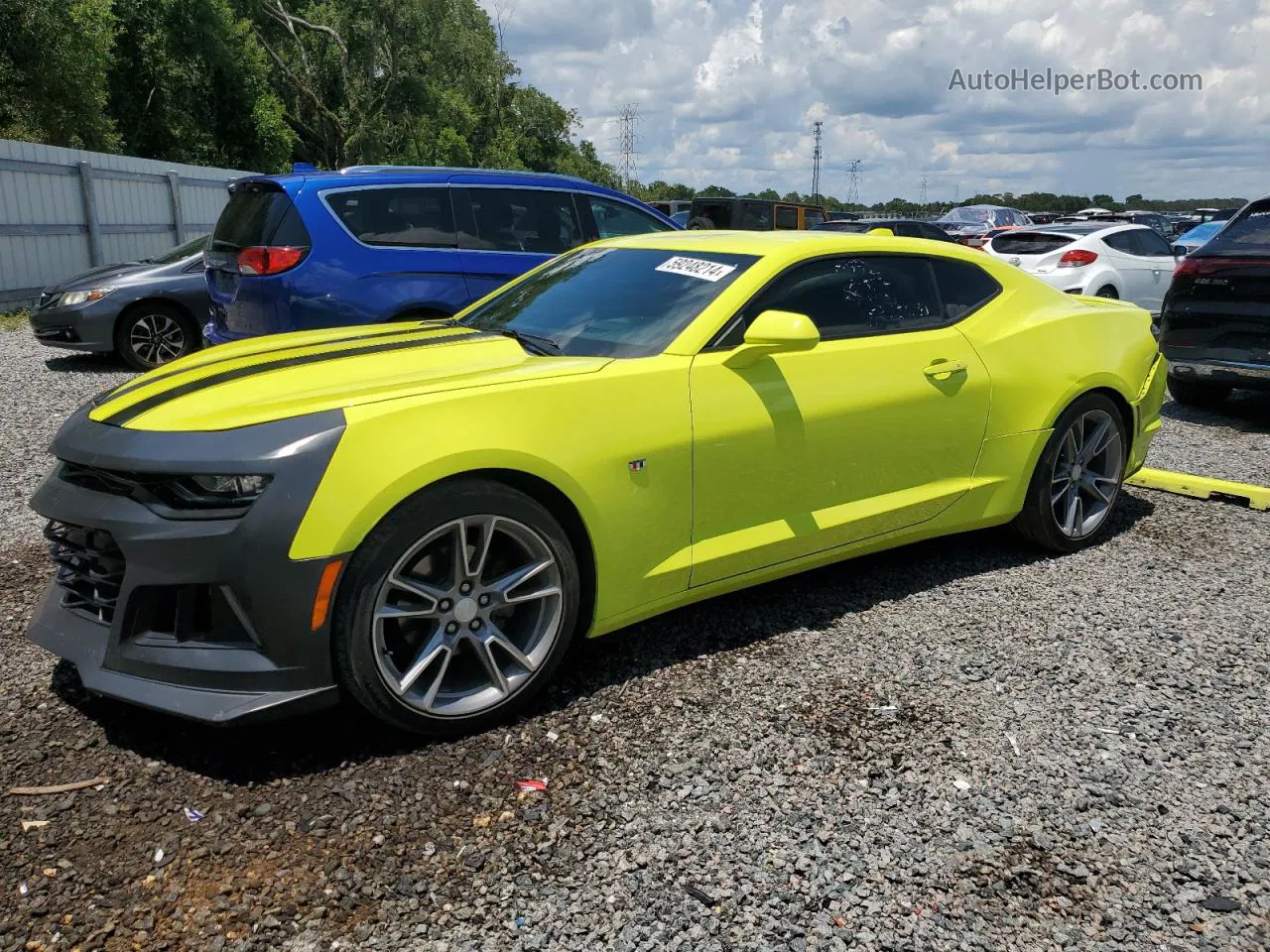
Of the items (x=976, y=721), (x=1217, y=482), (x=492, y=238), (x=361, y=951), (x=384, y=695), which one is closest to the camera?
(x=361, y=951)

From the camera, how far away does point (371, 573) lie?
2.96m

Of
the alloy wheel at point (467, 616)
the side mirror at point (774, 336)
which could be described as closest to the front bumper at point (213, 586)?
the alloy wheel at point (467, 616)

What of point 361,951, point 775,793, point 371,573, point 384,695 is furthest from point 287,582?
point 775,793

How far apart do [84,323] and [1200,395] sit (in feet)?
33.7

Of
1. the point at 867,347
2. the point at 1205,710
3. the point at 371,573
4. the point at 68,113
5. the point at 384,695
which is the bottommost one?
the point at 1205,710

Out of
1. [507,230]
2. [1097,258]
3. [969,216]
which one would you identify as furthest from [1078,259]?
[969,216]

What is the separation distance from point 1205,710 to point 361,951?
282 cm

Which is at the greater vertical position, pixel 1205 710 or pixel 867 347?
pixel 867 347

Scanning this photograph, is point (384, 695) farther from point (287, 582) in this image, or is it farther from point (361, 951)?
point (361, 951)

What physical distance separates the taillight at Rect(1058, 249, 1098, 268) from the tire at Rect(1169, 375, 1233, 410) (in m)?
4.00

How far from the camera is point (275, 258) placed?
22.6 feet

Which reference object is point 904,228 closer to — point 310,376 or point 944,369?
point 944,369

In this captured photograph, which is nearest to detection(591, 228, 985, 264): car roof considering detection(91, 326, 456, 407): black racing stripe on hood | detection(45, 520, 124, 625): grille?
detection(91, 326, 456, 407): black racing stripe on hood

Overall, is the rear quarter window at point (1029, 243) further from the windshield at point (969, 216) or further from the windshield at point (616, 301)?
the windshield at point (969, 216)
